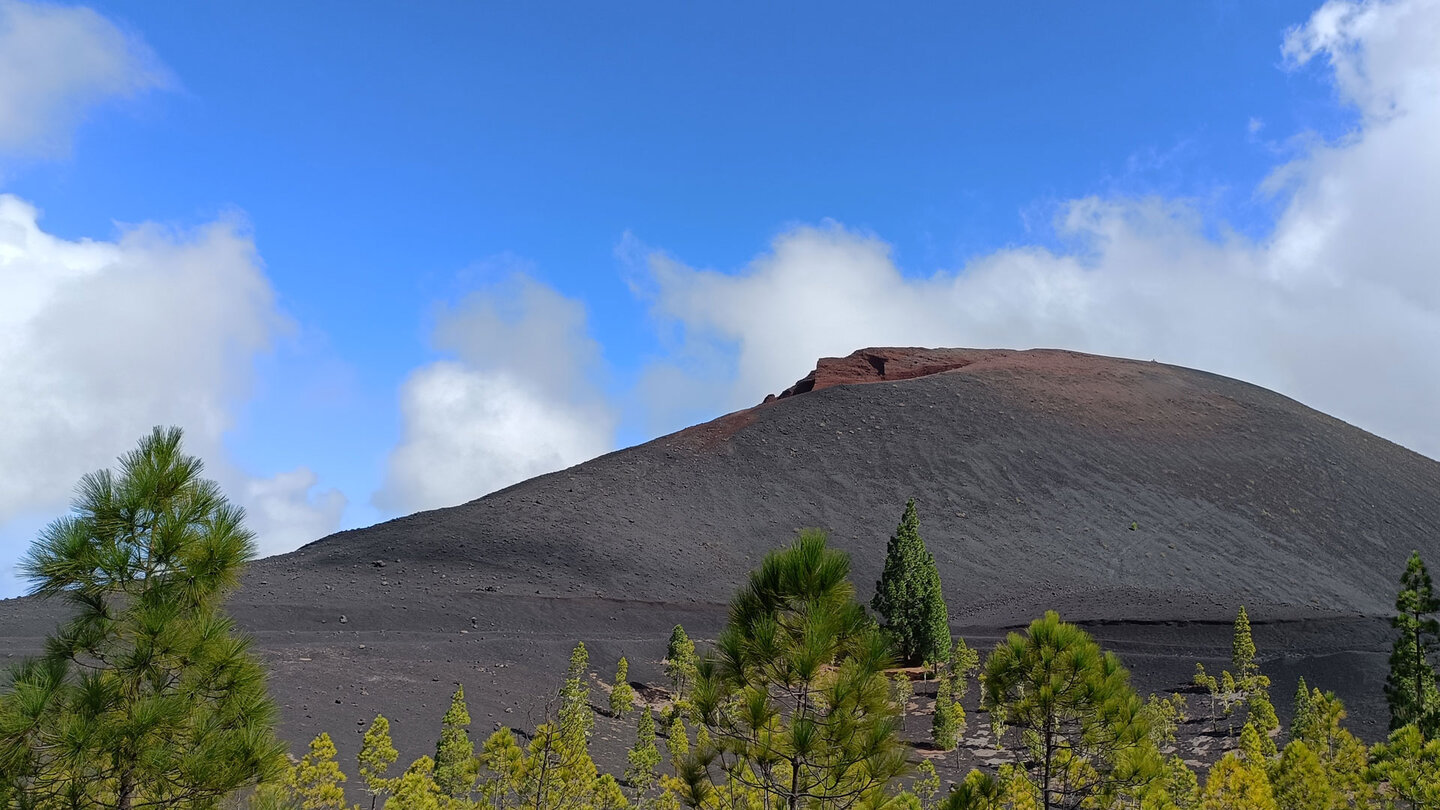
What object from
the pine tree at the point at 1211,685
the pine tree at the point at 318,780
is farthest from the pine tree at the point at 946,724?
the pine tree at the point at 318,780

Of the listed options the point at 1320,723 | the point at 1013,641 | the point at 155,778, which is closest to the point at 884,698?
the point at 1013,641

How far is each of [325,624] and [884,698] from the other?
35.2 metres

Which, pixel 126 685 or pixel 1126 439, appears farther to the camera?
pixel 1126 439

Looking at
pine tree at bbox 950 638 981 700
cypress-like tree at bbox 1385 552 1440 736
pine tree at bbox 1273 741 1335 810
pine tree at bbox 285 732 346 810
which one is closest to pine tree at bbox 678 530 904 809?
pine tree at bbox 285 732 346 810

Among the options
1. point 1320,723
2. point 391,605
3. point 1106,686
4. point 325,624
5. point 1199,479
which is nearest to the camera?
point 1106,686

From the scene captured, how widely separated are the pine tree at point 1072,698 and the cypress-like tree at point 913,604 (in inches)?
1017

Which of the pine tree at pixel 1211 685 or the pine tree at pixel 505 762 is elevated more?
the pine tree at pixel 505 762

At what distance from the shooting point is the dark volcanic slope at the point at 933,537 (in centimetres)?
3350

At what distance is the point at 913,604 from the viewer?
36000mm

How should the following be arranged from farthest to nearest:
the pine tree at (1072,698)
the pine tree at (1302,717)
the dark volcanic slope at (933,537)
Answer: the dark volcanic slope at (933,537) → the pine tree at (1302,717) → the pine tree at (1072,698)

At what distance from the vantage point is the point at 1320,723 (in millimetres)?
23156

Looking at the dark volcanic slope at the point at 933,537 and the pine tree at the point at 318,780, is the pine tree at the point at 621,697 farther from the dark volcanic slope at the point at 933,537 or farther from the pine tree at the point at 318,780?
the pine tree at the point at 318,780

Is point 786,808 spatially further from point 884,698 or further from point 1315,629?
point 1315,629

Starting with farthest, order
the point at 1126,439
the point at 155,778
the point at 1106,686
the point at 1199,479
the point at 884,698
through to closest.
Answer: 1. the point at 1126,439
2. the point at 1199,479
3. the point at 1106,686
4. the point at 884,698
5. the point at 155,778
